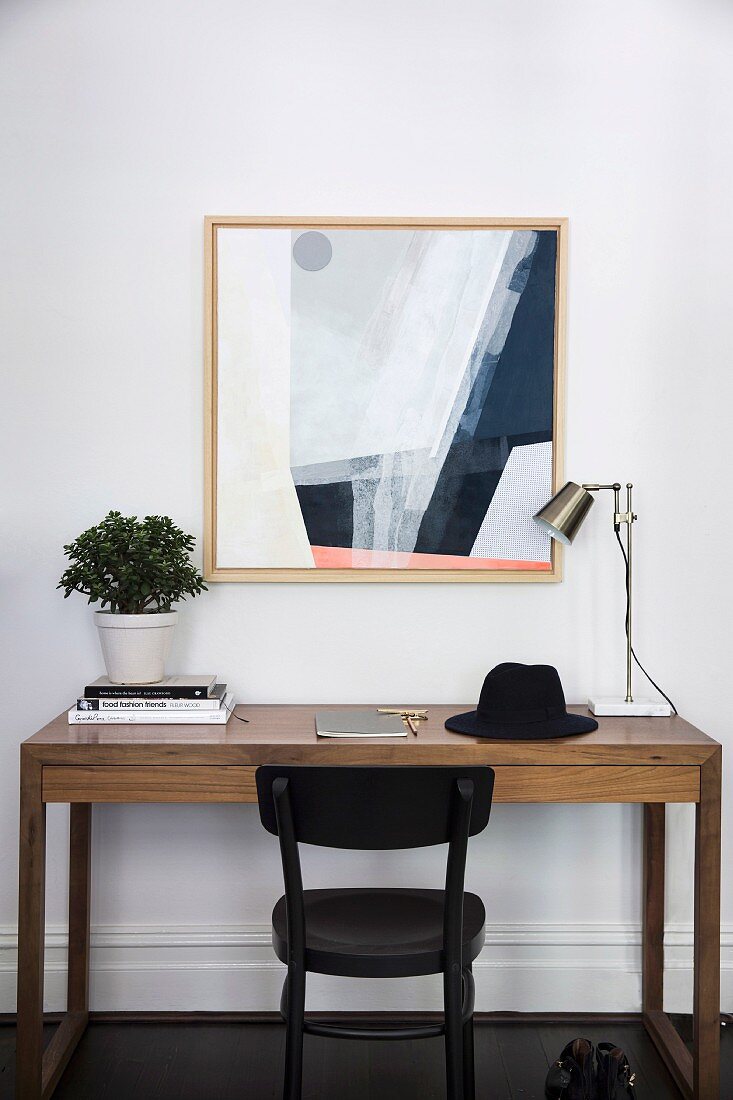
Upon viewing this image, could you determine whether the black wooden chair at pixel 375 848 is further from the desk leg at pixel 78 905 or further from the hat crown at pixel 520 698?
the desk leg at pixel 78 905

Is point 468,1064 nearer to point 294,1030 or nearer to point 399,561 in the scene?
point 294,1030

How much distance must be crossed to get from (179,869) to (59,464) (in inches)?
44.7

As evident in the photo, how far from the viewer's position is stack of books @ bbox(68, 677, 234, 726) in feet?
7.08

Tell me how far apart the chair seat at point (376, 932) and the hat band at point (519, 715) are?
0.39 metres

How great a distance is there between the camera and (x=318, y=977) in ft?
8.03

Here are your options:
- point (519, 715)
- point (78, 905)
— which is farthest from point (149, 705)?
point (519, 715)

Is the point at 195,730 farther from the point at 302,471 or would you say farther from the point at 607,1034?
the point at 607,1034

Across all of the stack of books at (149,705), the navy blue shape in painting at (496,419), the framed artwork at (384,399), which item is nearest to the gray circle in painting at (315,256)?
the framed artwork at (384,399)

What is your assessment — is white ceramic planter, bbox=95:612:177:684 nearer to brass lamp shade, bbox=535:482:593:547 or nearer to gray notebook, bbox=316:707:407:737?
gray notebook, bbox=316:707:407:737

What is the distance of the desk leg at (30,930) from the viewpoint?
1.97 metres

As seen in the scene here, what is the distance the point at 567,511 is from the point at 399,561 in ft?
1.51

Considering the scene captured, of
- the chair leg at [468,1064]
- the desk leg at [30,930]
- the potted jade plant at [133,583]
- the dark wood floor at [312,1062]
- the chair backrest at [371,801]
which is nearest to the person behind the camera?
the chair backrest at [371,801]

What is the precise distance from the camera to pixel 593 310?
2.48 meters

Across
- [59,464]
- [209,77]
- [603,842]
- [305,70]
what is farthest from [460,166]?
[603,842]
